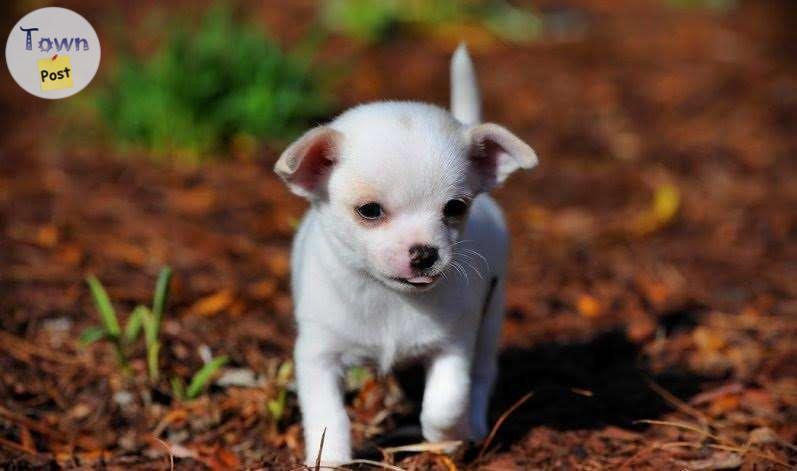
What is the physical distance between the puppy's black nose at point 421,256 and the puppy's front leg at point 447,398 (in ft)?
1.37

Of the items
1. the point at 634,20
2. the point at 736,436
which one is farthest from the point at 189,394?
the point at 634,20

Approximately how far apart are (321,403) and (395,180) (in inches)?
28.4

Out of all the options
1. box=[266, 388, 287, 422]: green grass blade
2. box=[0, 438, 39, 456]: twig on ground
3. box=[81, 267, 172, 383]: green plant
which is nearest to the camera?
box=[0, 438, 39, 456]: twig on ground

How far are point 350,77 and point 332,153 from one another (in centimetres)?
417

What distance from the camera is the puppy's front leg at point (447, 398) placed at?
263cm

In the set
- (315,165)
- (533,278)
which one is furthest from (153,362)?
(533,278)

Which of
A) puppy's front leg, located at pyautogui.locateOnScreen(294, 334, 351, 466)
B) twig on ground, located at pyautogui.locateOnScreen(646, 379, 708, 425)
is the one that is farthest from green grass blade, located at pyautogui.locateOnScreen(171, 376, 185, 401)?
twig on ground, located at pyautogui.locateOnScreen(646, 379, 708, 425)

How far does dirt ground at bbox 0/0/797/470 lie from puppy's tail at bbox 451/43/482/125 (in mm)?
756

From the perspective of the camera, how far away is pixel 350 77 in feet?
21.8

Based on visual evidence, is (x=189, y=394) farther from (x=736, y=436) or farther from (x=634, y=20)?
(x=634, y=20)

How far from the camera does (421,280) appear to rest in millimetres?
2414

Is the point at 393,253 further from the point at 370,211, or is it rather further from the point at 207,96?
the point at 207,96

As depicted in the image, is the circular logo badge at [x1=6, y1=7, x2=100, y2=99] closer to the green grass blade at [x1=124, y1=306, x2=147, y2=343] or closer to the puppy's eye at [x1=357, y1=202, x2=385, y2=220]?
the green grass blade at [x1=124, y1=306, x2=147, y2=343]

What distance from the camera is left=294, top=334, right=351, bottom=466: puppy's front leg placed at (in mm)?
2607
